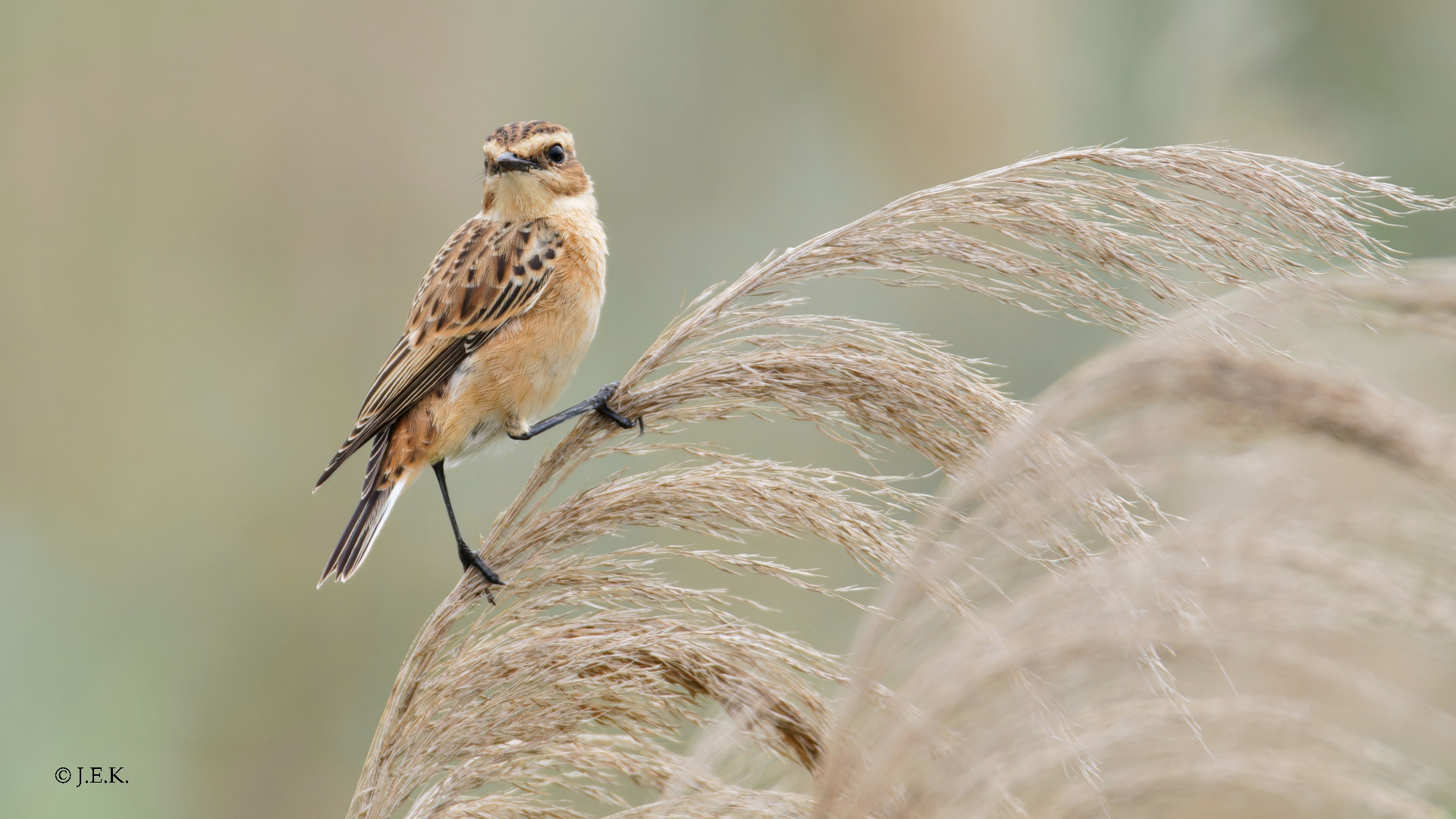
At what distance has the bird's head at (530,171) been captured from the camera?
370 centimetres

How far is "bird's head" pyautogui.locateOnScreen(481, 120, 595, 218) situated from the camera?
145 inches

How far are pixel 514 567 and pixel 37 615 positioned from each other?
305 cm

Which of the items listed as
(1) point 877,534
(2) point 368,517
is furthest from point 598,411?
(2) point 368,517

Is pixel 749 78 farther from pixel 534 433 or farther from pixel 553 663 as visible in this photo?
pixel 553 663

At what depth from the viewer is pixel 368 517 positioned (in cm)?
321

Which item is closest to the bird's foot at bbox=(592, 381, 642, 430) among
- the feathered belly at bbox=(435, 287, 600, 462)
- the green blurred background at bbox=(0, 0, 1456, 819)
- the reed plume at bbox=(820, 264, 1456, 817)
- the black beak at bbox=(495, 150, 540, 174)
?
the reed plume at bbox=(820, 264, 1456, 817)

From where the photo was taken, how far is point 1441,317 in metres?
1.35

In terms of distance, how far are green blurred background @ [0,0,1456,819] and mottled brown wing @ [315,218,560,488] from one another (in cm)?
151

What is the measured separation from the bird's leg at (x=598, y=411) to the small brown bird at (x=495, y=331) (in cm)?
1

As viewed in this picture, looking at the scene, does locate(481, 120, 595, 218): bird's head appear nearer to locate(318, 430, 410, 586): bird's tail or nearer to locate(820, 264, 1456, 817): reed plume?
locate(318, 430, 410, 586): bird's tail

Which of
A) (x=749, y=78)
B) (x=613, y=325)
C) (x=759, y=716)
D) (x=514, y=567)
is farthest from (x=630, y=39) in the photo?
(x=759, y=716)

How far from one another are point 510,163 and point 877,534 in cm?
238

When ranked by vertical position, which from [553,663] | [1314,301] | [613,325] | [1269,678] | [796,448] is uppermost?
[1314,301]

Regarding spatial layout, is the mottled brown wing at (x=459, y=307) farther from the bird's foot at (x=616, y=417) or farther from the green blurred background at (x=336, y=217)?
the green blurred background at (x=336, y=217)
